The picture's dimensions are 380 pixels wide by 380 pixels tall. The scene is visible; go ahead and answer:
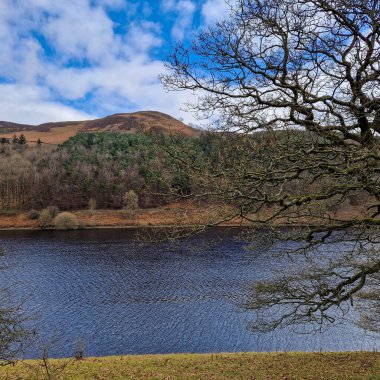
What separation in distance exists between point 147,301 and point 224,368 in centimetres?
1574

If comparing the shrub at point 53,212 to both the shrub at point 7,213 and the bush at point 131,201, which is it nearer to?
the shrub at point 7,213

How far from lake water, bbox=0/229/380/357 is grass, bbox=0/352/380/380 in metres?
2.57

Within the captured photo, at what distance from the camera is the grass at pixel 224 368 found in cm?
1187

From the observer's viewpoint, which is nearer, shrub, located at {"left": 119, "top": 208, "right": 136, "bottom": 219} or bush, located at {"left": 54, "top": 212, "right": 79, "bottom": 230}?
bush, located at {"left": 54, "top": 212, "right": 79, "bottom": 230}

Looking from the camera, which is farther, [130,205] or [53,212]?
[53,212]

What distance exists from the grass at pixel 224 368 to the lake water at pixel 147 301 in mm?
2574

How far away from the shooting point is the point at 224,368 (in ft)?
44.7

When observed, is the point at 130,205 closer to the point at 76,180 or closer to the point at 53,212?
the point at 53,212

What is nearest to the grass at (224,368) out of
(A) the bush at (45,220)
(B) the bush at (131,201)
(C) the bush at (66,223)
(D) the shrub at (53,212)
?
(C) the bush at (66,223)

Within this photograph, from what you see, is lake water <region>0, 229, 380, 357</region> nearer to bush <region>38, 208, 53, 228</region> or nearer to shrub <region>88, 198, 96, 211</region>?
bush <region>38, 208, 53, 228</region>

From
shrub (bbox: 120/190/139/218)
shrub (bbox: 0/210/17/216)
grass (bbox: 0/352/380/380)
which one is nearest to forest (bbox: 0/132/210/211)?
shrub (bbox: 120/190/139/218)

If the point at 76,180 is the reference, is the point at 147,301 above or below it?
below

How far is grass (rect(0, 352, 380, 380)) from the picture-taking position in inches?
467

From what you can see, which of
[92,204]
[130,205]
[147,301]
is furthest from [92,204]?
[147,301]
